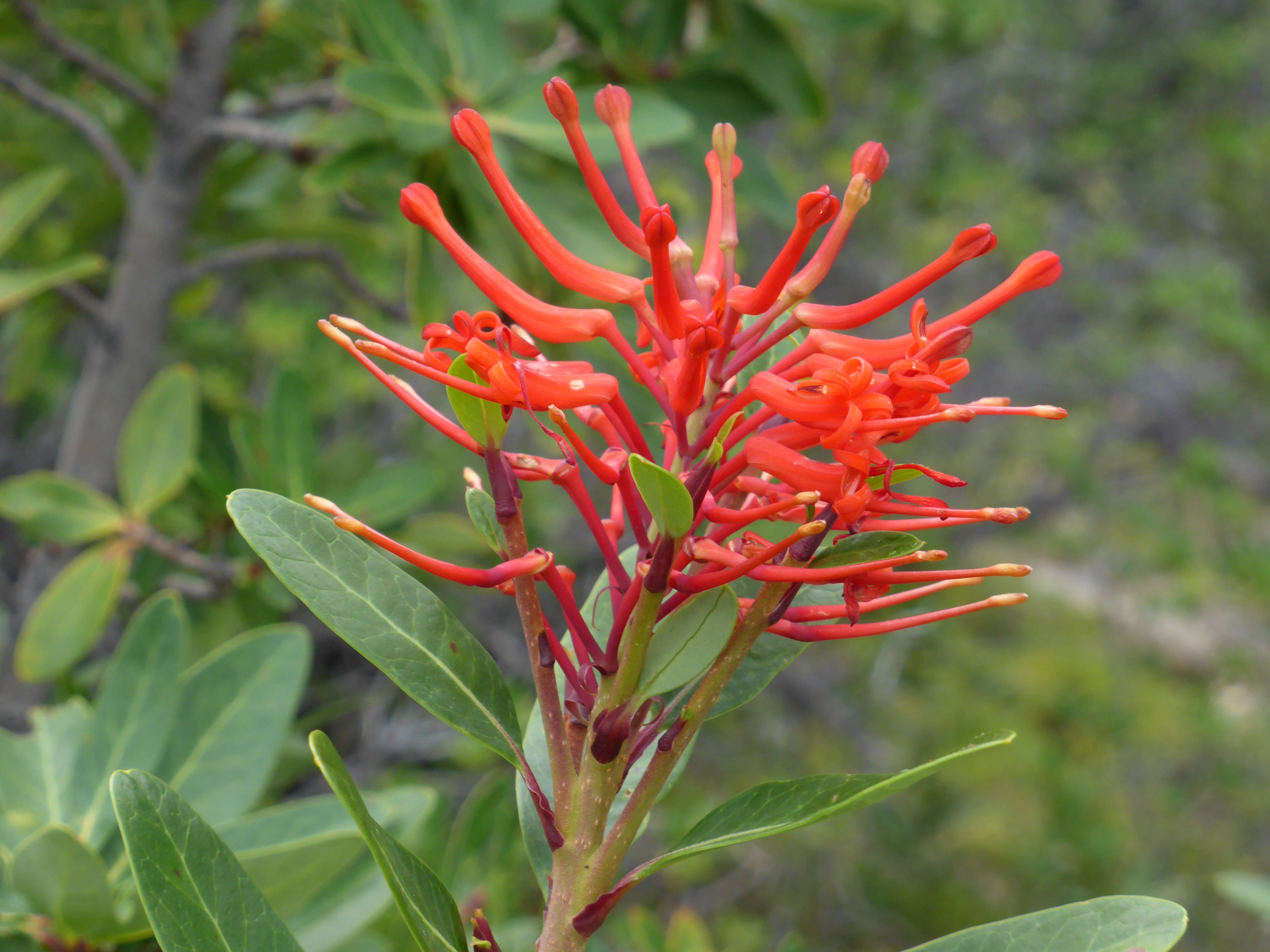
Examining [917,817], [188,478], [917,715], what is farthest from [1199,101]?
[188,478]

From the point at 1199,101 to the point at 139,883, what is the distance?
5.16 meters

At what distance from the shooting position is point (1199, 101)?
4434mm

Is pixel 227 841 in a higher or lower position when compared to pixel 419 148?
lower

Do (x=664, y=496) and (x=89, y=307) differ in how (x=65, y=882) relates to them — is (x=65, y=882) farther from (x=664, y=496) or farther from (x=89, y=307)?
(x=89, y=307)

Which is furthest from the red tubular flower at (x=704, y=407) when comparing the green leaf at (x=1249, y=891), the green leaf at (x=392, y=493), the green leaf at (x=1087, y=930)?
the green leaf at (x=1249, y=891)

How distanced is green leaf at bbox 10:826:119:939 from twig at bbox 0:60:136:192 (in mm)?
1299

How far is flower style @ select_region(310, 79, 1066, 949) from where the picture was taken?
22.5 inches

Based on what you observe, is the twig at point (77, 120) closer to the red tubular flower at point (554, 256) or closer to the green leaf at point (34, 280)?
the green leaf at point (34, 280)

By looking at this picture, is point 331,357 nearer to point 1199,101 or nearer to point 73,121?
point 73,121

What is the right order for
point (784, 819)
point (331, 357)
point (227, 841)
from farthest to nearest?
1. point (331, 357)
2. point (227, 841)
3. point (784, 819)

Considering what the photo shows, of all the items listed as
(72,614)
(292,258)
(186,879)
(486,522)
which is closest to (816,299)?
(292,258)

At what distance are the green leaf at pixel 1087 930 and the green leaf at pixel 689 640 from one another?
0.22m

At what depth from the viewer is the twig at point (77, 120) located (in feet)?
5.30

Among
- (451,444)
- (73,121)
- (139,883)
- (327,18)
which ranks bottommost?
(451,444)
